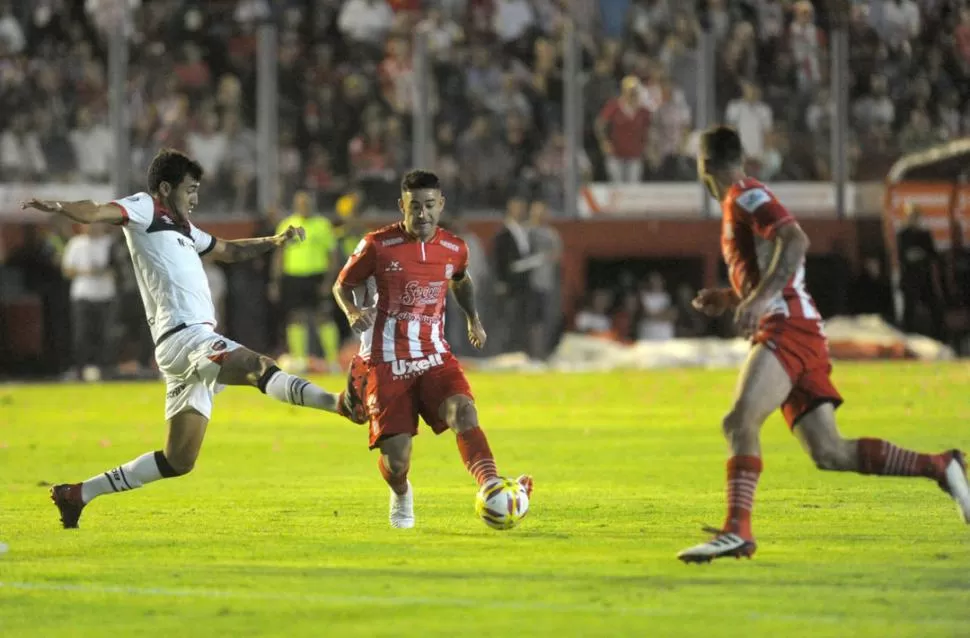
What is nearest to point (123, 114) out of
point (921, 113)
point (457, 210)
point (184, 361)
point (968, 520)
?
point (457, 210)

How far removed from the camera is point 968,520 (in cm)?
947

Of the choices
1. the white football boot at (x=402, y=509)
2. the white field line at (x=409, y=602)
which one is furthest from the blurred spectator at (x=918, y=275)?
the white field line at (x=409, y=602)

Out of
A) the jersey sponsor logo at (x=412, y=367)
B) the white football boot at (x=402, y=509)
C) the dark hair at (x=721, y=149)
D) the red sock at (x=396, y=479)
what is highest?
the dark hair at (x=721, y=149)

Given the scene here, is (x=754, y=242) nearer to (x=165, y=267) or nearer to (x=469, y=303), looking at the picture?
(x=469, y=303)

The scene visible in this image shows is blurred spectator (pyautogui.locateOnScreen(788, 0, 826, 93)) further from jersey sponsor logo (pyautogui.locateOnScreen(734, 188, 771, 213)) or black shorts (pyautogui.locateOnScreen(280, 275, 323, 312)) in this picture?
jersey sponsor logo (pyautogui.locateOnScreen(734, 188, 771, 213))

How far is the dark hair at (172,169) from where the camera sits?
10172 mm

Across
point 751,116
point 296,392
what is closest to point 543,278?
point 751,116

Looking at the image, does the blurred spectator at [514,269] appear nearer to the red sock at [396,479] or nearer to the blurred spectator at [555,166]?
the blurred spectator at [555,166]

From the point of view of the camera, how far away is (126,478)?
1022 centimetres

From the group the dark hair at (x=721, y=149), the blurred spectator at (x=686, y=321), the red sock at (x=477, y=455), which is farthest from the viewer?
the blurred spectator at (x=686, y=321)

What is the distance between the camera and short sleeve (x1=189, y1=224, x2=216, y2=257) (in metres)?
10.4

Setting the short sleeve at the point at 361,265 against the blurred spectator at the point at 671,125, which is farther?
the blurred spectator at the point at 671,125

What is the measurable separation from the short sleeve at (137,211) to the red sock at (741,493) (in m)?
3.41

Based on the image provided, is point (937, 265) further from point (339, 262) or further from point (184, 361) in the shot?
point (184, 361)
